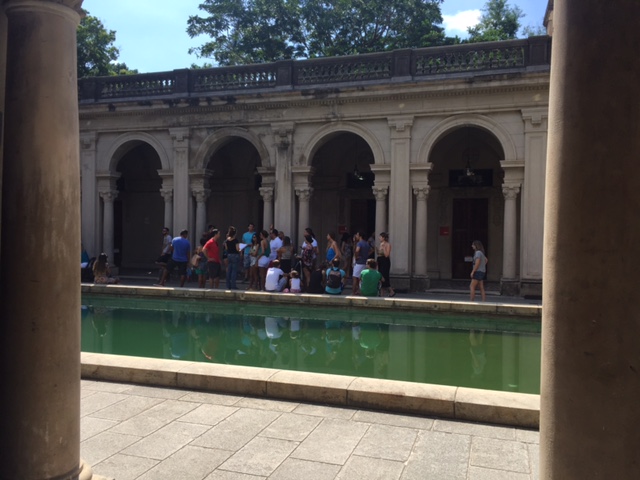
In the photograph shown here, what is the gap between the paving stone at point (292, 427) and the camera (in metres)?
4.50

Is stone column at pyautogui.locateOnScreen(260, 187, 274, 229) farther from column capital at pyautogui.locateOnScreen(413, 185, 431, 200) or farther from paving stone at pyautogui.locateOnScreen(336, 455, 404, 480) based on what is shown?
paving stone at pyautogui.locateOnScreen(336, 455, 404, 480)

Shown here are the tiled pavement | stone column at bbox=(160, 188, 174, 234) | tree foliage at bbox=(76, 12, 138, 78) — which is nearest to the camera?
the tiled pavement

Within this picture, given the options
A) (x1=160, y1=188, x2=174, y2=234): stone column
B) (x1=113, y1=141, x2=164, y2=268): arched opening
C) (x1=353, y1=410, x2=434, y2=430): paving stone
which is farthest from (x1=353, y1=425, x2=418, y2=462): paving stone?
(x1=113, y1=141, x2=164, y2=268): arched opening

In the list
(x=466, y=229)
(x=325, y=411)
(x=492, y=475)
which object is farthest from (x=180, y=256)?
(x=492, y=475)

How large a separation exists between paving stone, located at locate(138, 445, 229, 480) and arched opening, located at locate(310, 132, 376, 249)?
17488 millimetres

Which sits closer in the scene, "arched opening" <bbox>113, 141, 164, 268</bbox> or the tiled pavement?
the tiled pavement

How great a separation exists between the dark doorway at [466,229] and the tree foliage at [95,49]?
20.4 m

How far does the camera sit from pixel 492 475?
3.80m

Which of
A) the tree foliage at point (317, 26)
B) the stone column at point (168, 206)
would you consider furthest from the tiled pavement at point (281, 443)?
the tree foliage at point (317, 26)

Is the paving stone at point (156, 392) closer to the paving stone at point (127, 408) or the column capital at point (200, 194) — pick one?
the paving stone at point (127, 408)

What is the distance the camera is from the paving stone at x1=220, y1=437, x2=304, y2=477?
3879 mm

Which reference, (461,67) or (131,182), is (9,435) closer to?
(461,67)

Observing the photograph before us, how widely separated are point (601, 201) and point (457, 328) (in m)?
8.97

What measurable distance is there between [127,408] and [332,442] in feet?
6.42
